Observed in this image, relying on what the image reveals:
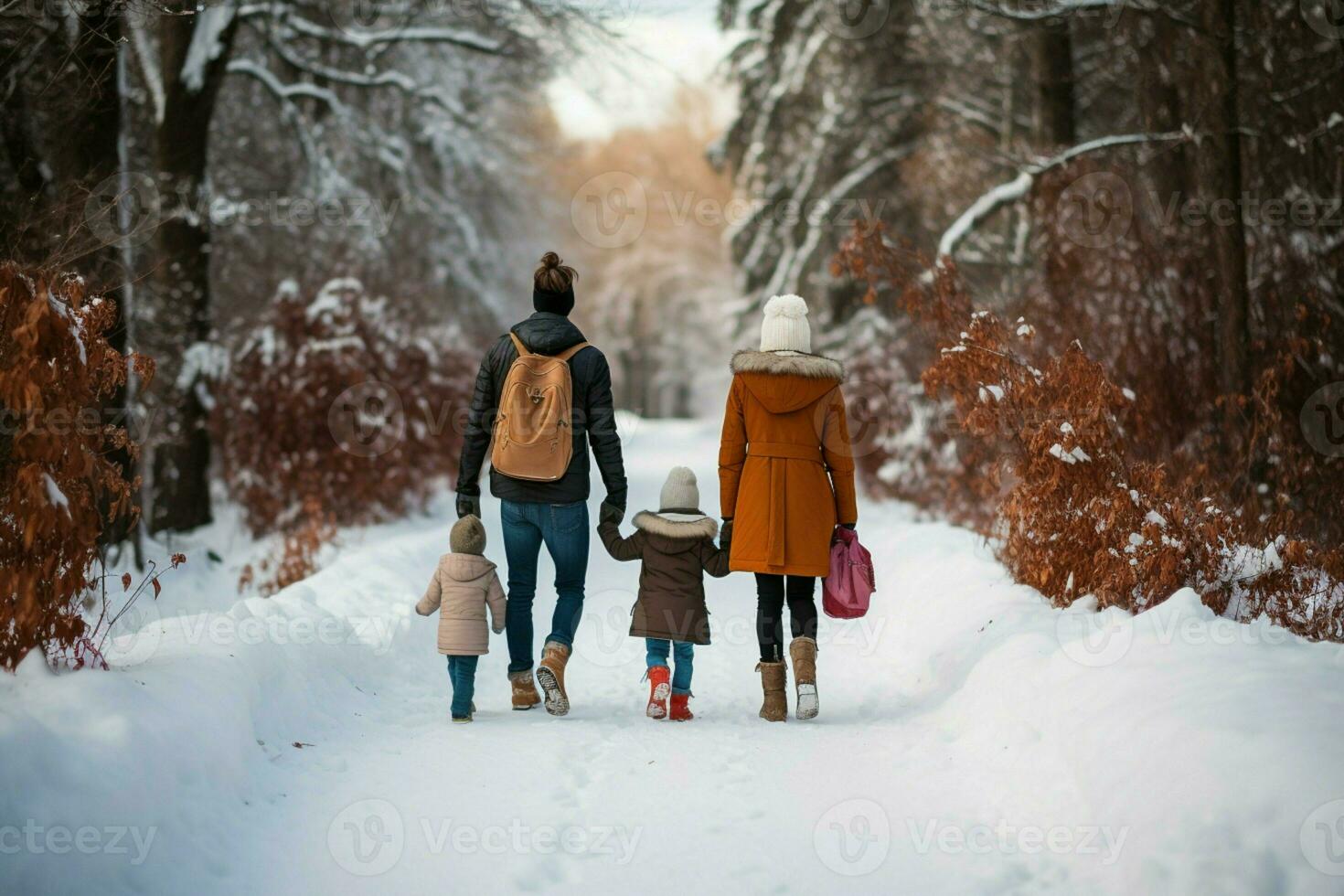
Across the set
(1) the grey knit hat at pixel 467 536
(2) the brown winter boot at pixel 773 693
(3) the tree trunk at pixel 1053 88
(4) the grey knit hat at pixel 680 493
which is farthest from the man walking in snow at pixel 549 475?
(3) the tree trunk at pixel 1053 88

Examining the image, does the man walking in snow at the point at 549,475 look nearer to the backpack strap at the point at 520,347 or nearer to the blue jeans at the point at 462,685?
the backpack strap at the point at 520,347

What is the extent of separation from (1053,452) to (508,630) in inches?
117

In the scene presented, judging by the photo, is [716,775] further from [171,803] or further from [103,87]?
[103,87]

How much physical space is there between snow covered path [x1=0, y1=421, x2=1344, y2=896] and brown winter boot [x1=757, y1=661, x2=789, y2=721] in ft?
0.28

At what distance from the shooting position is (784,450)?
5.16 meters

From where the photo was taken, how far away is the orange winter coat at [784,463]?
16.7 feet

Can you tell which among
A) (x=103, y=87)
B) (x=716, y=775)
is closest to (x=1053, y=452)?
(x=716, y=775)

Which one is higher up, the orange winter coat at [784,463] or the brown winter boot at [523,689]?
the orange winter coat at [784,463]

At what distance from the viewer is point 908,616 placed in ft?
22.6

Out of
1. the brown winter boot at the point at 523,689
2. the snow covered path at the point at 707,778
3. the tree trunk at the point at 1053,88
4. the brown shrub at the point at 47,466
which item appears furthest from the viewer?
the tree trunk at the point at 1053,88

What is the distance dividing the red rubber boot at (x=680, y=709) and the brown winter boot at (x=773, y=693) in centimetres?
37

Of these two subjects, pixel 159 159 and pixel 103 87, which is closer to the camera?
pixel 103 87

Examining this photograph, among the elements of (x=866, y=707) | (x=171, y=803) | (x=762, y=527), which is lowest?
(x=866, y=707)

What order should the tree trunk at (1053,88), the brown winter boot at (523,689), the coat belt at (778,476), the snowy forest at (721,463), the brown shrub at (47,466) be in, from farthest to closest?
the tree trunk at (1053,88)
the brown winter boot at (523,689)
the coat belt at (778,476)
the brown shrub at (47,466)
the snowy forest at (721,463)
